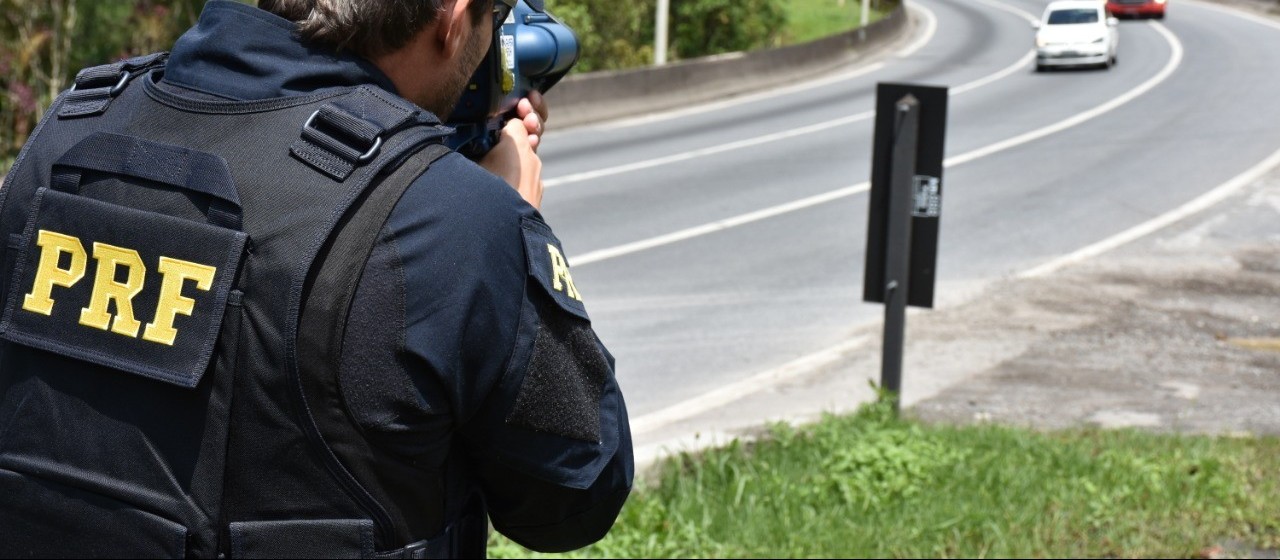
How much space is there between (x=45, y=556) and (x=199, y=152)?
567 mm

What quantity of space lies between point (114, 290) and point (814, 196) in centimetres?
1230

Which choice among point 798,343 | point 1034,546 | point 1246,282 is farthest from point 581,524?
point 1246,282

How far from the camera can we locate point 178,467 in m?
1.70

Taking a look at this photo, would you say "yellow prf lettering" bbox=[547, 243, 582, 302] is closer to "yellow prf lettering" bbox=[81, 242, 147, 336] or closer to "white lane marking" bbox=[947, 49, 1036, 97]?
"yellow prf lettering" bbox=[81, 242, 147, 336]

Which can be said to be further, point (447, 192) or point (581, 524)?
point (581, 524)

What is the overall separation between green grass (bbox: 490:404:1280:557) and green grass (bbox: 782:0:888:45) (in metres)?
31.2

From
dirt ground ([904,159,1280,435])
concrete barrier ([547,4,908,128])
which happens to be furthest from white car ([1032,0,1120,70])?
dirt ground ([904,159,1280,435])

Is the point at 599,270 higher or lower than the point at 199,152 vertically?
lower

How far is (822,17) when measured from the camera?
43.9 metres

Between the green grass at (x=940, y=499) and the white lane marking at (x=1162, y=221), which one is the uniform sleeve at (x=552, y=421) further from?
the white lane marking at (x=1162, y=221)

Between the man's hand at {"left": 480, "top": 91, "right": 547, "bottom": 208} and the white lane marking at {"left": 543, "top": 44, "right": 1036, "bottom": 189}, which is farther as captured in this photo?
the white lane marking at {"left": 543, "top": 44, "right": 1036, "bottom": 189}

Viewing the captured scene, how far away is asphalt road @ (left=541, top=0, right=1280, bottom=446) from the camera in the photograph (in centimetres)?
866

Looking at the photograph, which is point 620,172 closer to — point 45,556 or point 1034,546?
point 1034,546

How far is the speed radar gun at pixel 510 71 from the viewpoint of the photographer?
217cm
